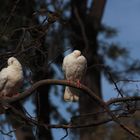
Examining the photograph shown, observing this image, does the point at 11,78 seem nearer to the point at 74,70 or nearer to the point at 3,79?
the point at 3,79

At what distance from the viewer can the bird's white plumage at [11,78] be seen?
8.06 meters

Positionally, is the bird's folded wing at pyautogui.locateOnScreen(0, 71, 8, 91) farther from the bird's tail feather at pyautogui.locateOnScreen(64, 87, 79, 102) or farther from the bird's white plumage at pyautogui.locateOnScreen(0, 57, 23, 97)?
the bird's tail feather at pyautogui.locateOnScreen(64, 87, 79, 102)

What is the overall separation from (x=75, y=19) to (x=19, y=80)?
30.2ft

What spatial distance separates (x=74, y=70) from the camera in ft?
29.9

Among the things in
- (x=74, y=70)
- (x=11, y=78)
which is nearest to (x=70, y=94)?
(x=74, y=70)

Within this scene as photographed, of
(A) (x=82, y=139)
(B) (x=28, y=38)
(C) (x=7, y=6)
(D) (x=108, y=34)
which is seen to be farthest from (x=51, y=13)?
(D) (x=108, y=34)

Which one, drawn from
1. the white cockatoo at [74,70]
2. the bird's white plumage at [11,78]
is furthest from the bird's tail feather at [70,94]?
the bird's white plumage at [11,78]

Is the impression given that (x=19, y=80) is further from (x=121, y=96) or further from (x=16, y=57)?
(x=121, y=96)

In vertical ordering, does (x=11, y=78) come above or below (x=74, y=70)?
below

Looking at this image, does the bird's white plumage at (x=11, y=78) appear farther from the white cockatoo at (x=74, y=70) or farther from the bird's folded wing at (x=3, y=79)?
the white cockatoo at (x=74, y=70)

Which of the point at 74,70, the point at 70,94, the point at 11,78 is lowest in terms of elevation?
the point at 70,94

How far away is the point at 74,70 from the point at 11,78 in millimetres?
1147

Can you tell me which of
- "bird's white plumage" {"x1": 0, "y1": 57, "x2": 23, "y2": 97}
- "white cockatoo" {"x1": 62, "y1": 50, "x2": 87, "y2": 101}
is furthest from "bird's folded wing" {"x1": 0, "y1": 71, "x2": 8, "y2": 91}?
"white cockatoo" {"x1": 62, "y1": 50, "x2": 87, "y2": 101}

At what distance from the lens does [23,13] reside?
15289mm
